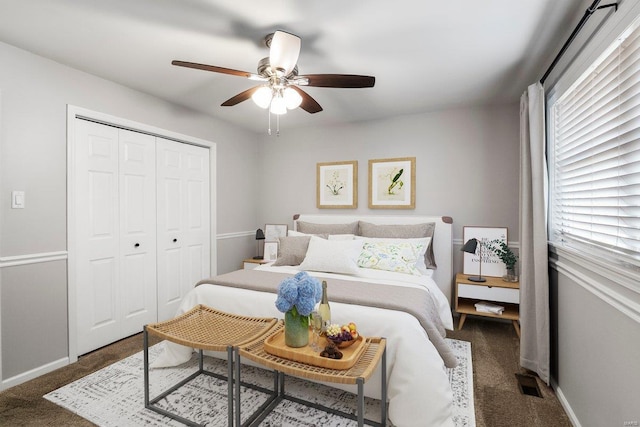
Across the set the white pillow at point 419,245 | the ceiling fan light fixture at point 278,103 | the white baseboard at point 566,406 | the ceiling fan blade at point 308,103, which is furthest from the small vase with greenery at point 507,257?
the ceiling fan light fixture at point 278,103

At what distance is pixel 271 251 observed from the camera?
4.20 m

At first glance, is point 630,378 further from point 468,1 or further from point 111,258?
point 111,258

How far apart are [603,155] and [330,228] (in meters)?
2.60

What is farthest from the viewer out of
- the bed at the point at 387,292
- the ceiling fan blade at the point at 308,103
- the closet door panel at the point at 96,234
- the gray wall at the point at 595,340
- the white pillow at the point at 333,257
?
the white pillow at the point at 333,257

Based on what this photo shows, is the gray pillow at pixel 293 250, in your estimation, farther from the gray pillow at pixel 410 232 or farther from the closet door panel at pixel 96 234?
the closet door panel at pixel 96 234

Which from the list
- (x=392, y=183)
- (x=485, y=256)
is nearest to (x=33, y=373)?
(x=392, y=183)

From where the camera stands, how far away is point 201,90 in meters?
3.08

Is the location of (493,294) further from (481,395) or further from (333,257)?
(333,257)

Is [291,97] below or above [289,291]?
above

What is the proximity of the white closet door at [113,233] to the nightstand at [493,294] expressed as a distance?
3.26 metres

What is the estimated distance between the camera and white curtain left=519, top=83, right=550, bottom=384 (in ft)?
7.13

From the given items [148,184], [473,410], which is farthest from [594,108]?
[148,184]

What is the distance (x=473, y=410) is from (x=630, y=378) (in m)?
0.94

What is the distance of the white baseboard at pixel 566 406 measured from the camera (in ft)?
5.79
